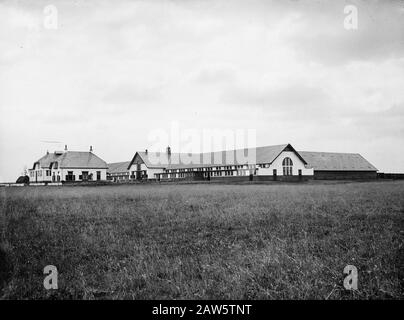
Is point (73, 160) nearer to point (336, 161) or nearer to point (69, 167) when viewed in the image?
point (69, 167)

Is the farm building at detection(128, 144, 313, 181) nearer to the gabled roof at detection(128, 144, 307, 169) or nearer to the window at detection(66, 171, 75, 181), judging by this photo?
the gabled roof at detection(128, 144, 307, 169)

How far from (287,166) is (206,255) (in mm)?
51858

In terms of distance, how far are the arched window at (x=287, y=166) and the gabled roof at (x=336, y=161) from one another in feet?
32.3

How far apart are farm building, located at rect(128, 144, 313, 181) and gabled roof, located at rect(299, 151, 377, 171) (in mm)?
7682

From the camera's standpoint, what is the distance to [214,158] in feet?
212

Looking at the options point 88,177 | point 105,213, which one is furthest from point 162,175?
point 105,213

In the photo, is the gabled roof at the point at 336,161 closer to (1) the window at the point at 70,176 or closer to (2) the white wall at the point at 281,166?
(2) the white wall at the point at 281,166

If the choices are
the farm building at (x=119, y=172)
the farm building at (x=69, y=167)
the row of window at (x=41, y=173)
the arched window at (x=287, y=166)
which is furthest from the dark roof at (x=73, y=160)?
the arched window at (x=287, y=166)

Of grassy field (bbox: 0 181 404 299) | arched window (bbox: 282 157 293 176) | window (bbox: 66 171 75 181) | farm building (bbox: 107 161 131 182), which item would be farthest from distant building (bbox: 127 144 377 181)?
grassy field (bbox: 0 181 404 299)

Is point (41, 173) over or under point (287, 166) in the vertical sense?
under

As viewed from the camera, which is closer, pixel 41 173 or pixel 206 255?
pixel 206 255

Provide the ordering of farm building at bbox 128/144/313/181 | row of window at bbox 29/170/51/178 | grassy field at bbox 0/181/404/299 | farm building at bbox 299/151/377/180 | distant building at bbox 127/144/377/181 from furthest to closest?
row of window at bbox 29/170/51/178, farm building at bbox 299/151/377/180, distant building at bbox 127/144/377/181, farm building at bbox 128/144/313/181, grassy field at bbox 0/181/404/299

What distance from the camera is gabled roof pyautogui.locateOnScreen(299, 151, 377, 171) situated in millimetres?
64781

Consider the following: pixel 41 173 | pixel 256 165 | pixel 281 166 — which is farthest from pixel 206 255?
pixel 41 173
